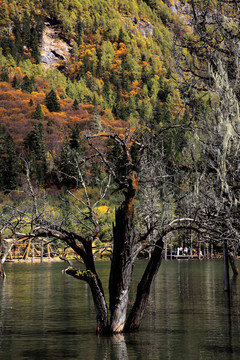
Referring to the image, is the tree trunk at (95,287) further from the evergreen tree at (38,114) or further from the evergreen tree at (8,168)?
the evergreen tree at (38,114)

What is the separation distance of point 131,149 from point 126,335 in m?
81.9

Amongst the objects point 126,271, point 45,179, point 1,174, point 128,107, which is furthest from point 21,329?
point 128,107

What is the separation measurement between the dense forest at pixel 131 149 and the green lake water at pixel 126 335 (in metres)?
1.22

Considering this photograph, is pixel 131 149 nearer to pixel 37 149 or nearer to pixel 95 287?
pixel 37 149

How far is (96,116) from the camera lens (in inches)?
5103

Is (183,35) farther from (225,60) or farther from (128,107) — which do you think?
(128,107)

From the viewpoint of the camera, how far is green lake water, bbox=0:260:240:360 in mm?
15648

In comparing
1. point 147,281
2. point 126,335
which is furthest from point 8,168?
point 147,281

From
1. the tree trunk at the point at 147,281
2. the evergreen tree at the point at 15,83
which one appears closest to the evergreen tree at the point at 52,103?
the evergreen tree at the point at 15,83

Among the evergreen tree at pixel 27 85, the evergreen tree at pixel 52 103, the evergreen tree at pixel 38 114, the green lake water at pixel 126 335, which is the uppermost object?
the evergreen tree at pixel 27 85

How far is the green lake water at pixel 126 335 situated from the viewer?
616 inches

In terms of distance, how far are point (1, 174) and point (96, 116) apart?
4142 centimetres

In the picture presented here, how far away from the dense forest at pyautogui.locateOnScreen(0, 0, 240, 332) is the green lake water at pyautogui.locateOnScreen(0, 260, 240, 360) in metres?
1.22

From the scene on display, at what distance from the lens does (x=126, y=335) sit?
17.4m
